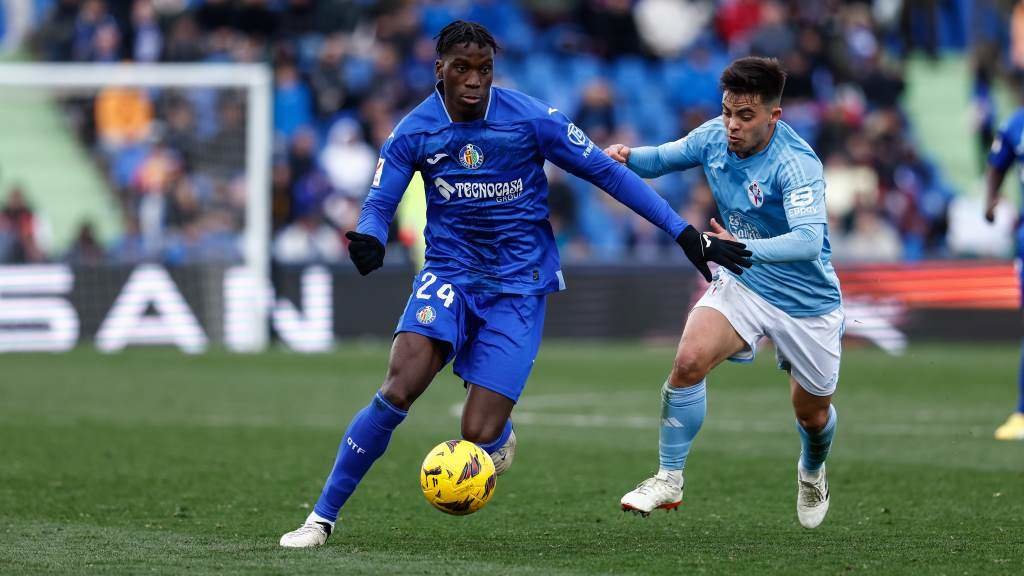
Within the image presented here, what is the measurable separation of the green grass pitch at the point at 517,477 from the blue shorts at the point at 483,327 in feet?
2.53

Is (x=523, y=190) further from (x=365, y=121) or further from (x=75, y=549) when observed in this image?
(x=365, y=121)

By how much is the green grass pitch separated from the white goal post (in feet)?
6.85

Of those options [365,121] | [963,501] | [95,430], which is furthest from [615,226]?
[963,501]

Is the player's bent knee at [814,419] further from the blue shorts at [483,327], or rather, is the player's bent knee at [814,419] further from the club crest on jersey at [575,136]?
the club crest on jersey at [575,136]

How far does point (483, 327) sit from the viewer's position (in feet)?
24.2

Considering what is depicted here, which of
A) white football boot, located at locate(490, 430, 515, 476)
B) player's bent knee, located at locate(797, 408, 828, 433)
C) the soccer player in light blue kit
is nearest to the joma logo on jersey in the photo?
the soccer player in light blue kit

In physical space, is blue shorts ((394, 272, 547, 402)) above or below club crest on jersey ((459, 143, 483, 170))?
below

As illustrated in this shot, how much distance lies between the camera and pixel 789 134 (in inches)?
304

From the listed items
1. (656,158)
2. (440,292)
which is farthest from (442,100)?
(656,158)

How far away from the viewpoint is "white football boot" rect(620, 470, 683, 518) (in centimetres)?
741

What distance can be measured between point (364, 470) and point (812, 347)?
2252 mm

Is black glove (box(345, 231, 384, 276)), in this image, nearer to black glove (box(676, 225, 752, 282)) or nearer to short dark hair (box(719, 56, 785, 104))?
black glove (box(676, 225, 752, 282))

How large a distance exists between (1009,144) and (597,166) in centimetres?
576

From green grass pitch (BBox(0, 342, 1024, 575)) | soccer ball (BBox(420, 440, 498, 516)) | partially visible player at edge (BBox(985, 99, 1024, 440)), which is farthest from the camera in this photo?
partially visible player at edge (BBox(985, 99, 1024, 440))
